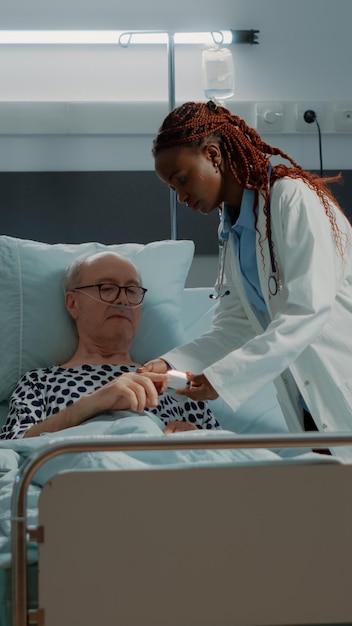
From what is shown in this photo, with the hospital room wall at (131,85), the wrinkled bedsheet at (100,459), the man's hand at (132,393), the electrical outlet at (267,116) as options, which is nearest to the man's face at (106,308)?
the man's hand at (132,393)

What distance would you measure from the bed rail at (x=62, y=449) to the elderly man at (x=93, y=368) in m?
0.84

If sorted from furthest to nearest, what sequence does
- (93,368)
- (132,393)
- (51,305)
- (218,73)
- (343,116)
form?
(343,116), (218,73), (51,305), (93,368), (132,393)

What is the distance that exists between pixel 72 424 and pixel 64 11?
201 centimetres

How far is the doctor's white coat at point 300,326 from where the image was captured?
6.94 feet

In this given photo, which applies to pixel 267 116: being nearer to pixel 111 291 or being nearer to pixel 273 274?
pixel 111 291

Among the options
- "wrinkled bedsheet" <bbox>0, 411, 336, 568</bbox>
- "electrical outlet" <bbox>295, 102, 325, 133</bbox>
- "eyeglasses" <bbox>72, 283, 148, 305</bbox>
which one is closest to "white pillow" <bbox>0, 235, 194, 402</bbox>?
"eyeglasses" <bbox>72, 283, 148, 305</bbox>

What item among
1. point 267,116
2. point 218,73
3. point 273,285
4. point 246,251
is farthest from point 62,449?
point 267,116

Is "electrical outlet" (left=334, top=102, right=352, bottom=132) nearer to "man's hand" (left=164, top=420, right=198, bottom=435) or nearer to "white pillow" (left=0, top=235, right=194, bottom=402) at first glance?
"white pillow" (left=0, top=235, right=194, bottom=402)

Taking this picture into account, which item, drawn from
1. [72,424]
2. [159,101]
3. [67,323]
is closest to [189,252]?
[67,323]

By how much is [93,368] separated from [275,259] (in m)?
0.77

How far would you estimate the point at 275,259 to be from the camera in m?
2.31

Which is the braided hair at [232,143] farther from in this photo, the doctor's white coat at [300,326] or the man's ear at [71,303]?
the man's ear at [71,303]

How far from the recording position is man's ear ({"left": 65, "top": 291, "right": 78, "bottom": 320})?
299cm

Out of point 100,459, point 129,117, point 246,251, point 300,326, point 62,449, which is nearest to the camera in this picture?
point 62,449
